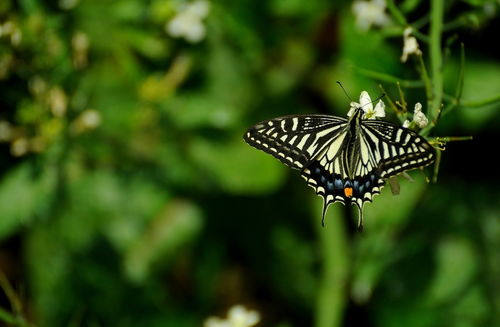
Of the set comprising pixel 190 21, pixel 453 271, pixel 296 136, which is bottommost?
pixel 296 136

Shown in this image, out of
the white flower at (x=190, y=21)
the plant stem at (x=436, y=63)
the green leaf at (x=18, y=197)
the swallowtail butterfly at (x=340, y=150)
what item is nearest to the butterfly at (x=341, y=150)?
the swallowtail butterfly at (x=340, y=150)

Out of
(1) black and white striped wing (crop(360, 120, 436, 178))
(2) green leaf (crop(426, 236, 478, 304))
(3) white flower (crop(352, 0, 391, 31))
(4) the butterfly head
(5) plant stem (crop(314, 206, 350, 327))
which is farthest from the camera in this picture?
(2) green leaf (crop(426, 236, 478, 304))

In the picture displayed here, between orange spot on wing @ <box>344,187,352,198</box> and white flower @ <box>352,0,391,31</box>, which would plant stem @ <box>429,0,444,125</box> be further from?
white flower @ <box>352,0,391,31</box>

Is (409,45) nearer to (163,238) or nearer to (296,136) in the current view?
(296,136)

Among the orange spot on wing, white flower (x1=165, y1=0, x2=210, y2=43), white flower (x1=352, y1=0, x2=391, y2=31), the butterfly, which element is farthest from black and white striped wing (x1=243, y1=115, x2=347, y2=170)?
white flower (x1=165, y1=0, x2=210, y2=43)

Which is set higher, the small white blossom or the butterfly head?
the butterfly head

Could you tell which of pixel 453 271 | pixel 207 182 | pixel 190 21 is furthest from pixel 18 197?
pixel 453 271
